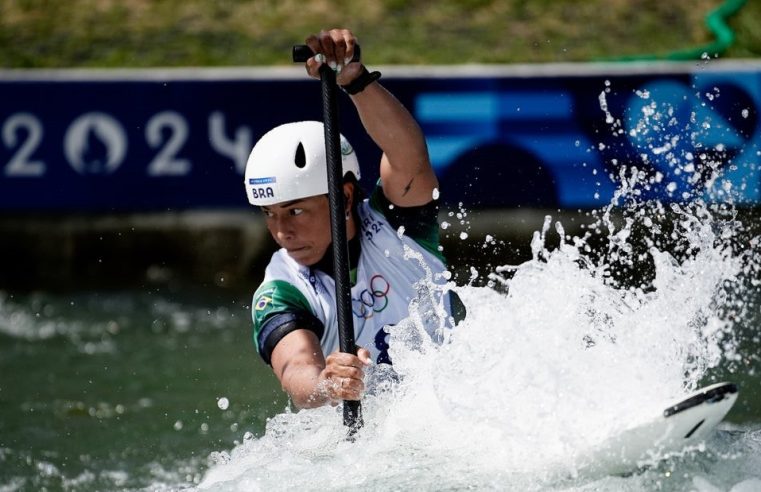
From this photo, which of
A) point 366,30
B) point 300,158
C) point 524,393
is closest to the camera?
point 524,393

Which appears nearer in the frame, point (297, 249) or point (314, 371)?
point (314, 371)

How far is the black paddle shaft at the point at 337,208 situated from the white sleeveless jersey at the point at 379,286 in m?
0.32

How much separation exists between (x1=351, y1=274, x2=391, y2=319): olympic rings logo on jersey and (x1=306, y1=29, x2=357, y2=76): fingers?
86 cm

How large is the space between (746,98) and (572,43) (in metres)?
3.29

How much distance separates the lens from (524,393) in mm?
A: 3955

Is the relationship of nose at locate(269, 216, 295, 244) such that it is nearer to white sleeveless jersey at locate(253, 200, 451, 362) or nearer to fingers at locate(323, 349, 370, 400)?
white sleeveless jersey at locate(253, 200, 451, 362)

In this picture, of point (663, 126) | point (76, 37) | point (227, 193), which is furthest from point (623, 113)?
point (76, 37)

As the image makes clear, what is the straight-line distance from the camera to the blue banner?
29.2ft

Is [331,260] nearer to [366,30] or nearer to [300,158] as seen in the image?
[300,158]

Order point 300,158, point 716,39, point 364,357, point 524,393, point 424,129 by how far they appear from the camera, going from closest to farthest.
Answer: point 524,393 → point 364,357 → point 300,158 → point 424,129 → point 716,39

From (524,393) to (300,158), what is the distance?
1210mm

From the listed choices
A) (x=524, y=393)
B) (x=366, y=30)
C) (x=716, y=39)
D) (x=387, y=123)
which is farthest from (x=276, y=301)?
(x=716, y=39)

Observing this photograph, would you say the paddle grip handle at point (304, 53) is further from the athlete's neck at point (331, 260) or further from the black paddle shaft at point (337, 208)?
the athlete's neck at point (331, 260)

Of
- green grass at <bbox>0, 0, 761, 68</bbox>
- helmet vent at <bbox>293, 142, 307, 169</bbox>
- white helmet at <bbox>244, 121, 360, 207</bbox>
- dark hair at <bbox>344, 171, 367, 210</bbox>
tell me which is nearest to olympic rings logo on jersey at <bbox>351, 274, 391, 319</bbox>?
dark hair at <bbox>344, 171, 367, 210</bbox>
